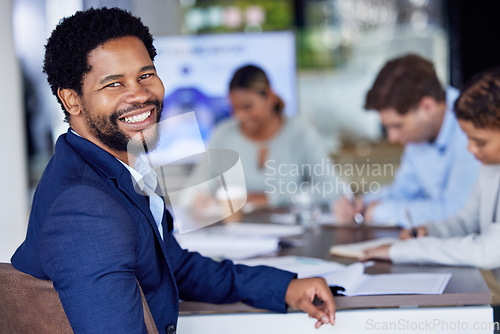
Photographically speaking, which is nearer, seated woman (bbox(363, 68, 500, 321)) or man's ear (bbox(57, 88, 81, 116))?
man's ear (bbox(57, 88, 81, 116))

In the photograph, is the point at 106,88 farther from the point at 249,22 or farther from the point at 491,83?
the point at 249,22

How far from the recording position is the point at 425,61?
2918mm

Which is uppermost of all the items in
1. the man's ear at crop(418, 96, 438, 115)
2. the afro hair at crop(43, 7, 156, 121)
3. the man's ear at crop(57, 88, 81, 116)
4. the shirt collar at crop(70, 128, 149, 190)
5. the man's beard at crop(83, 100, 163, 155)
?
the afro hair at crop(43, 7, 156, 121)

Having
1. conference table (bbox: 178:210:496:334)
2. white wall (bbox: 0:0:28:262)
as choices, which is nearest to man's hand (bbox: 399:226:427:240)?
conference table (bbox: 178:210:496:334)

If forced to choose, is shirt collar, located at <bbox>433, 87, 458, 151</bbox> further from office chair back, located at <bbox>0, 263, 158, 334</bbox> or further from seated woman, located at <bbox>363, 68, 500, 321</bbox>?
office chair back, located at <bbox>0, 263, 158, 334</bbox>

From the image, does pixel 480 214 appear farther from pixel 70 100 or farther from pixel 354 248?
pixel 70 100

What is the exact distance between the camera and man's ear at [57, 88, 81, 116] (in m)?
1.17

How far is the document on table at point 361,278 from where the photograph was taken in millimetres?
1561

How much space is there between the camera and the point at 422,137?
2.85 meters

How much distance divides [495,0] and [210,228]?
4.38 metres

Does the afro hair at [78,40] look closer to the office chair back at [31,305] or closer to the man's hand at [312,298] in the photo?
the office chair back at [31,305]

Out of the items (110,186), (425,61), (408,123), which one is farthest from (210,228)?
(110,186)

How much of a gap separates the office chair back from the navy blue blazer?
0.08ft

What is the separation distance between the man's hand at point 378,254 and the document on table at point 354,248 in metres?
0.02
